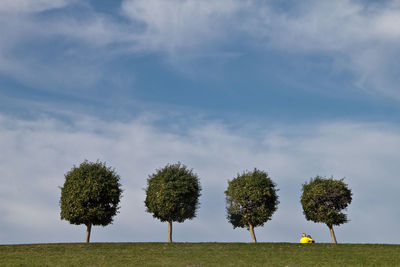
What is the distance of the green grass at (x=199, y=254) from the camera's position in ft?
119

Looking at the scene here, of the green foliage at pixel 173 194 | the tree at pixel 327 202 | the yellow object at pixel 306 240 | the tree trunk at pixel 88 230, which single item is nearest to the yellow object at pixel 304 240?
the yellow object at pixel 306 240

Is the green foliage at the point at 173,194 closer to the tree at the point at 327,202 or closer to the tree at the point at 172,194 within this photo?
the tree at the point at 172,194

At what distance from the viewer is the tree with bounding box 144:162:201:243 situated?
2213 inches

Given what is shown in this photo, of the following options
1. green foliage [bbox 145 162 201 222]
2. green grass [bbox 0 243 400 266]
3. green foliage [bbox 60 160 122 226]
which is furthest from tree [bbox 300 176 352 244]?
green foliage [bbox 60 160 122 226]

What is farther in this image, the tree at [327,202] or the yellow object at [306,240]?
the tree at [327,202]

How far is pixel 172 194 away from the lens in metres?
56.3

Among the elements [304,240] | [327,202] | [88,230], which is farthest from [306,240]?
[88,230]

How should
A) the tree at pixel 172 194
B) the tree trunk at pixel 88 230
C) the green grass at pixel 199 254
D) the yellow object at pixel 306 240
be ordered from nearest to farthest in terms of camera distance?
1. the green grass at pixel 199 254
2. the yellow object at pixel 306 240
3. the tree trunk at pixel 88 230
4. the tree at pixel 172 194

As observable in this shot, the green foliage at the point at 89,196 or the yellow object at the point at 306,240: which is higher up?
the green foliage at the point at 89,196

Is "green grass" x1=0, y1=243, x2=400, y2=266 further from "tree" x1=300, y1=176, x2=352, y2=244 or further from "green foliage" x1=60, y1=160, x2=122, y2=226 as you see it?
"tree" x1=300, y1=176, x2=352, y2=244

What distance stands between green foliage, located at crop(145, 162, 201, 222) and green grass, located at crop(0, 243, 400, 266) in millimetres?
10300

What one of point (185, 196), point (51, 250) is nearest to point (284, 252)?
point (185, 196)

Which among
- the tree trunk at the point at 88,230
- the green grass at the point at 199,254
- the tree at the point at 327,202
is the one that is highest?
the tree at the point at 327,202

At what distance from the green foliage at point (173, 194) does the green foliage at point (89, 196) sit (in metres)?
4.97
